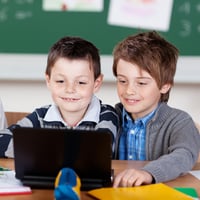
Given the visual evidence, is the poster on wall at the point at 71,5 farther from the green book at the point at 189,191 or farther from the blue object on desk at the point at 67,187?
the blue object on desk at the point at 67,187

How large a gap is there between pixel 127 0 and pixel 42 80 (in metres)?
0.67

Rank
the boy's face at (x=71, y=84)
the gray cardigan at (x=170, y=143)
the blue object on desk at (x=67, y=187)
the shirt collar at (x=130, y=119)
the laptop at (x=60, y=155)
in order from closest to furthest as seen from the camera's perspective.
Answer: the blue object on desk at (x=67, y=187)
the laptop at (x=60, y=155)
the gray cardigan at (x=170, y=143)
the boy's face at (x=71, y=84)
the shirt collar at (x=130, y=119)

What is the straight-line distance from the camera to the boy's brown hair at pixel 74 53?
1789mm

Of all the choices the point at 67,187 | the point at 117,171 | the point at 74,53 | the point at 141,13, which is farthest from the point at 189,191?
the point at 141,13

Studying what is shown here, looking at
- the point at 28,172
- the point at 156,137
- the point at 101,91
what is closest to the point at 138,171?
the point at 28,172

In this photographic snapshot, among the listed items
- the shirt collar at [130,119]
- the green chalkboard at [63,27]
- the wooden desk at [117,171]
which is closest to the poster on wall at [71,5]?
the green chalkboard at [63,27]

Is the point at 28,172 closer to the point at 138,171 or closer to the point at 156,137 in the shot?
the point at 138,171

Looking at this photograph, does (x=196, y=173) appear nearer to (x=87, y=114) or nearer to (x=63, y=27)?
(x=87, y=114)

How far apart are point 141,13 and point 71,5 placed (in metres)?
0.40

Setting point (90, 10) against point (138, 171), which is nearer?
point (138, 171)

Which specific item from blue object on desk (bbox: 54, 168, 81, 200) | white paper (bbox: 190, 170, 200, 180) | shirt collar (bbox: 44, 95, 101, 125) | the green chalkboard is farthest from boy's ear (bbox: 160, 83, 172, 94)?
the green chalkboard

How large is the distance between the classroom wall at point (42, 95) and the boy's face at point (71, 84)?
4.32 ft

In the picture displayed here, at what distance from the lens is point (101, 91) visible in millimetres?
3104

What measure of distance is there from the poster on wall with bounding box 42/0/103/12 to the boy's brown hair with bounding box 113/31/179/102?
1161mm
